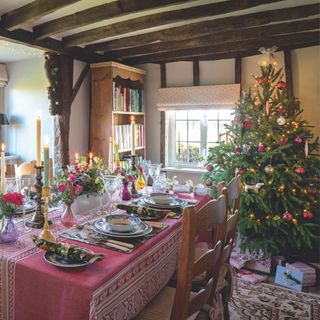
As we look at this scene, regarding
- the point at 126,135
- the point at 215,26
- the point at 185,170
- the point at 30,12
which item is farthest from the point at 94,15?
the point at 185,170

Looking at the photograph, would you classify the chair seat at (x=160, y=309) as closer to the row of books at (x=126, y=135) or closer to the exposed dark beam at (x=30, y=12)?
the exposed dark beam at (x=30, y=12)

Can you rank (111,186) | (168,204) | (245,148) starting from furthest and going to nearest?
(245,148) < (168,204) < (111,186)

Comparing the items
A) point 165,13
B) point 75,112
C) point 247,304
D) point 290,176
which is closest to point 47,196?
point 247,304

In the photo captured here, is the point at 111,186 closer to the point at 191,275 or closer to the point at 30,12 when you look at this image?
the point at 191,275

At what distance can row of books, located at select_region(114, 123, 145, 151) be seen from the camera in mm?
3914

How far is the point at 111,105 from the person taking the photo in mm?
3732

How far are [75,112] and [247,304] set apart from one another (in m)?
2.78

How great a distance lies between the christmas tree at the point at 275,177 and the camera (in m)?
→ 2.74

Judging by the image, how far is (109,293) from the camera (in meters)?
1.04

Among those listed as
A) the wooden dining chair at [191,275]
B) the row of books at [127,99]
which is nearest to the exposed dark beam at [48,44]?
the row of books at [127,99]

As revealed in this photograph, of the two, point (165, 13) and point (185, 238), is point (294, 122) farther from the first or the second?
point (185, 238)

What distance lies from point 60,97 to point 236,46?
205cm

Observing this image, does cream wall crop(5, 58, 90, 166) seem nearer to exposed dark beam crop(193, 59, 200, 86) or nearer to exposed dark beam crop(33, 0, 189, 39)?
exposed dark beam crop(33, 0, 189, 39)

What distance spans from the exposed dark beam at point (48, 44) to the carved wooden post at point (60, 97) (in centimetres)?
10
